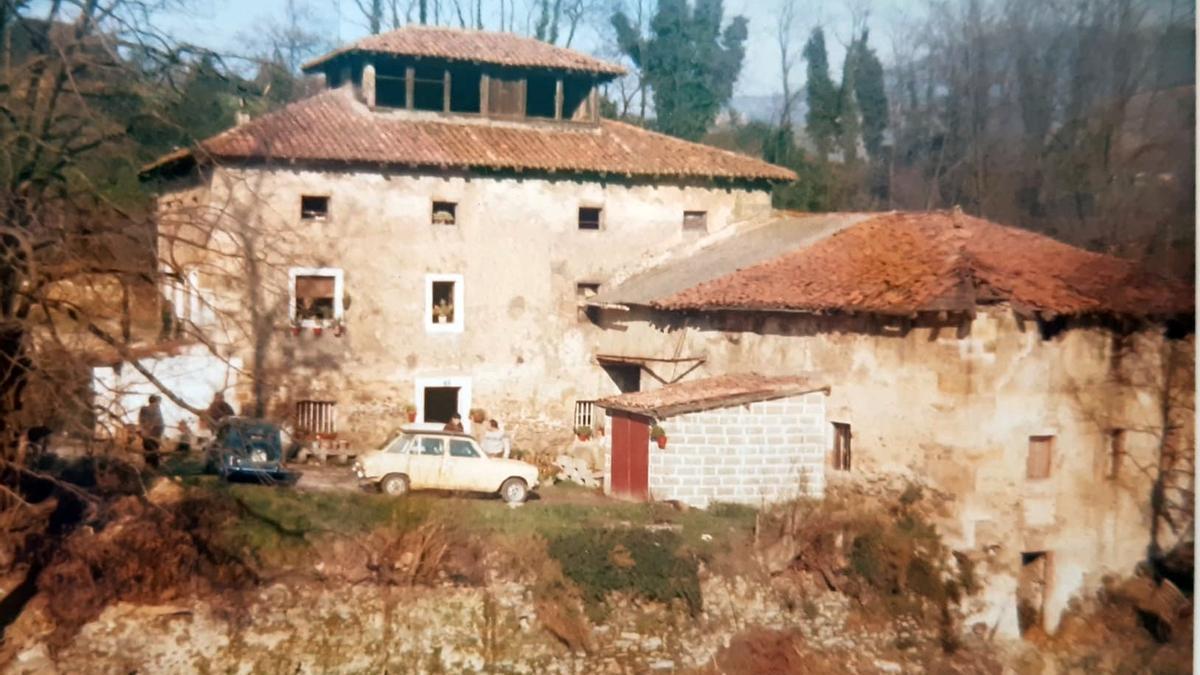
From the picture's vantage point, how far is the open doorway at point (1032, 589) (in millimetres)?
5953

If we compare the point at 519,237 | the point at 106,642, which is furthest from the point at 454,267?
the point at 106,642

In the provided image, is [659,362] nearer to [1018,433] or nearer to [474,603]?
[474,603]

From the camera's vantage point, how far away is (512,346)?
23.5 feet

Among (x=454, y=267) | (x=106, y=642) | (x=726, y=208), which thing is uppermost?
(x=726, y=208)

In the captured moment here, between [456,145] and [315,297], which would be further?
[456,145]

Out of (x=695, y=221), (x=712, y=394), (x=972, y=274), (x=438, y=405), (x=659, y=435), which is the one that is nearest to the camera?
(x=972, y=274)

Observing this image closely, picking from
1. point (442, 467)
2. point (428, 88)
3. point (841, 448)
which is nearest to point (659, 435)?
point (841, 448)

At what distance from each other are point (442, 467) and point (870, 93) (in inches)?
131

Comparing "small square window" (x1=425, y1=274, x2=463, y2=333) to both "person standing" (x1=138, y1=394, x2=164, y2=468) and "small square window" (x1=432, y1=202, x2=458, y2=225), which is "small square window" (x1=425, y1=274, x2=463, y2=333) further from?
"person standing" (x1=138, y1=394, x2=164, y2=468)

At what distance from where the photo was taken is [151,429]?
19.5 feet

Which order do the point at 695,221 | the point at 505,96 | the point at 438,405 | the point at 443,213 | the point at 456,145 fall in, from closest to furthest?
the point at 505,96 < the point at 456,145 < the point at 438,405 < the point at 443,213 < the point at 695,221

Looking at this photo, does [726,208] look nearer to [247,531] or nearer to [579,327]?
[579,327]

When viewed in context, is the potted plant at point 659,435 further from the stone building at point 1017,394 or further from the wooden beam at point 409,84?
the wooden beam at point 409,84

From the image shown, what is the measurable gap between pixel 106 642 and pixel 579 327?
356 cm
